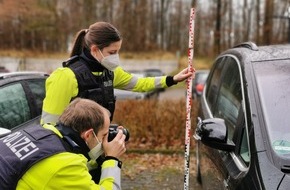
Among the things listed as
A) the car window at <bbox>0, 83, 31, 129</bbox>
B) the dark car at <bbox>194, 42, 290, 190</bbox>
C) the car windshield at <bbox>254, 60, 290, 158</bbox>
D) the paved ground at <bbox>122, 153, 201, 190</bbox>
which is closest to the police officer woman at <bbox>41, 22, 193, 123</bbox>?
the dark car at <bbox>194, 42, 290, 190</bbox>

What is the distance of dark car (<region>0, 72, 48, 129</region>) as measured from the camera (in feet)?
15.3

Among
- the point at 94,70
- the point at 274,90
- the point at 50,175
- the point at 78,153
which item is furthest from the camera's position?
the point at 94,70

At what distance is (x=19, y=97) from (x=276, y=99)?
2925 mm

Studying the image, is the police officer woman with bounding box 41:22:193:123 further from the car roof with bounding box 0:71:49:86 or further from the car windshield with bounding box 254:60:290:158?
the car roof with bounding box 0:71:49:86

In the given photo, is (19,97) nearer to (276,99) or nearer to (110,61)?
(110,61)

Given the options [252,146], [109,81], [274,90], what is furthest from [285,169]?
[109,81]

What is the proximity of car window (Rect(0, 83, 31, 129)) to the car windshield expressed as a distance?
2534mm

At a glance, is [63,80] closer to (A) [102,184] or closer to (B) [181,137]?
(A) [102,184]

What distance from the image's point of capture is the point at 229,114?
3645 millimetres

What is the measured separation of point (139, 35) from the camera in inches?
1950

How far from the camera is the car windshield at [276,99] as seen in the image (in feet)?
8.89

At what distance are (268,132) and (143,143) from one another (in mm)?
5572

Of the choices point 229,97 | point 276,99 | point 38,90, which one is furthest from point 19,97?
point 276,99

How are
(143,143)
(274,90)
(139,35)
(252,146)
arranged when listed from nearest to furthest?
(252,146)
(274,90)
(143,143)
(139,35)
